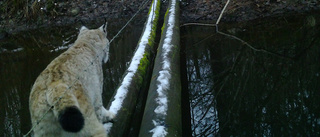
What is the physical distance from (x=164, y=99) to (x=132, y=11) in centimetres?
1091

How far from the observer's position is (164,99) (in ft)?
13.7

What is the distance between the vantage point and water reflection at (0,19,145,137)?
6.38 metres

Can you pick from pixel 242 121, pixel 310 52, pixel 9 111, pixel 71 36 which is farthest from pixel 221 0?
pixel 9 111

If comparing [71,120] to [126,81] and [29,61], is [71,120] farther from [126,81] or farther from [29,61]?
[29,61]

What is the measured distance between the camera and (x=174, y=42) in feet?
24.0

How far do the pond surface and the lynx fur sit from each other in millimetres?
2167

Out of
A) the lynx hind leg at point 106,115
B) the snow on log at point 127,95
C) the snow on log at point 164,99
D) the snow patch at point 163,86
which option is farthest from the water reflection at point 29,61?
the lynx hind leg at point 106,115

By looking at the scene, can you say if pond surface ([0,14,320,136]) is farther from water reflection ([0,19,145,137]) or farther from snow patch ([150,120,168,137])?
snow patch ([150,120,168,137])

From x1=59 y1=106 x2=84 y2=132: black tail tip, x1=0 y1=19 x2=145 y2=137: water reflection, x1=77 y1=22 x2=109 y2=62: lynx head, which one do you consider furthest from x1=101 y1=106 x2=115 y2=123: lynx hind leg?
x1=0 y1=19 x2=145 y2=137: water reflection

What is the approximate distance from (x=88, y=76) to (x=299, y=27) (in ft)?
26.5

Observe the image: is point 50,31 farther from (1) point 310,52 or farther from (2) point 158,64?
(1) point 310,52

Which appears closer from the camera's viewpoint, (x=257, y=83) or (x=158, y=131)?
(x=158, y=131)

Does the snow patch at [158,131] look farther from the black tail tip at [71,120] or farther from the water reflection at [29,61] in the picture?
the water reflection at [29,61]

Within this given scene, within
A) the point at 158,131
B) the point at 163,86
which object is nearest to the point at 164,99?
the point at 163,86
